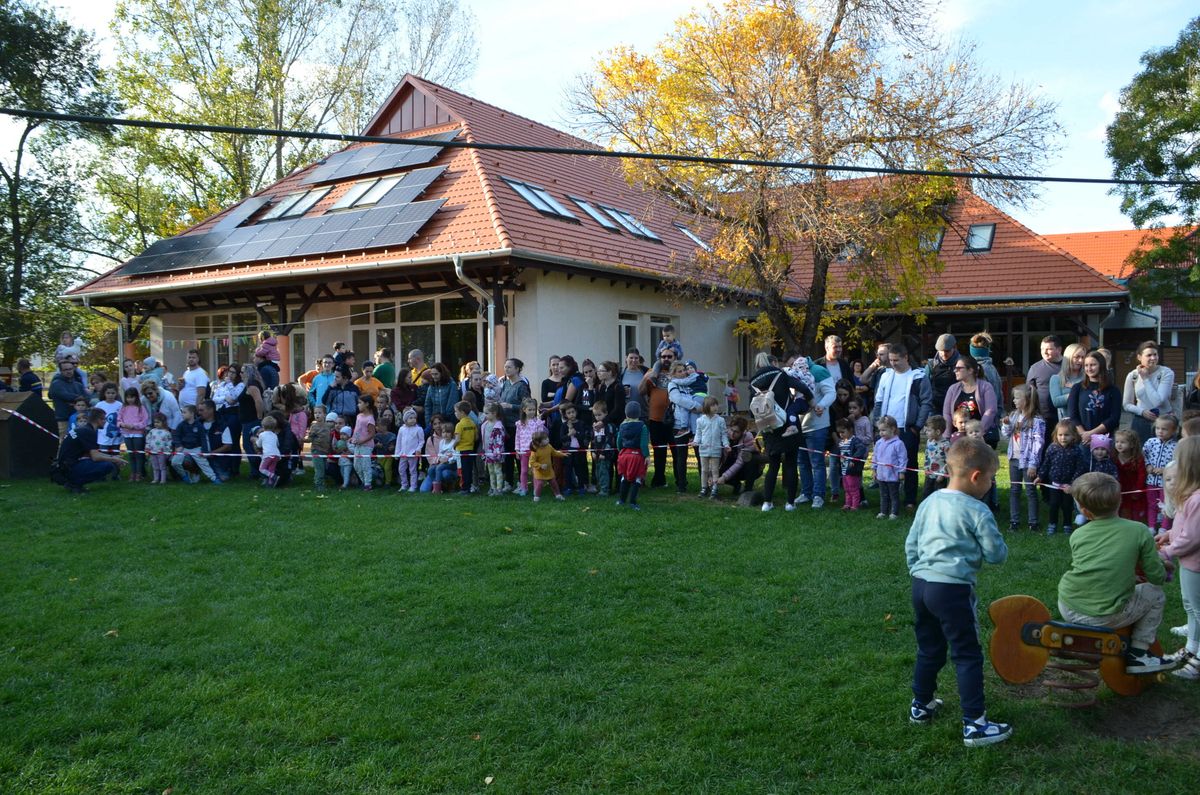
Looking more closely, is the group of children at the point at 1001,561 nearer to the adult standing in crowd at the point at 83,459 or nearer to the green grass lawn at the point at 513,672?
the green grass lawn at the point at 513,672

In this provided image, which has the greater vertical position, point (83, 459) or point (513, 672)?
point (83, 459)

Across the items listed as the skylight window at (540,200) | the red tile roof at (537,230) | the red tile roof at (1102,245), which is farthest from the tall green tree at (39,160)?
the red tile roof at (1102,245)

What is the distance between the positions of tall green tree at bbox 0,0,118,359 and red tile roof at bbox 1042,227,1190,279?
34100 mm

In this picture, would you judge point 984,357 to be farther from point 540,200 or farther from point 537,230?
point 540,200

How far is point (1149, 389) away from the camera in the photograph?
8.82 m

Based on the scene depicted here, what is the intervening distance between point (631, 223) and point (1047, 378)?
1274 cm

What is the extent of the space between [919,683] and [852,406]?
661cm

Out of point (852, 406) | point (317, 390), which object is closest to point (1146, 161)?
point (852, 406)

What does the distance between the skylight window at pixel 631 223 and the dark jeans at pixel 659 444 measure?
8.96 meters

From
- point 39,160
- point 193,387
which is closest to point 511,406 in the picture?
point 193,387

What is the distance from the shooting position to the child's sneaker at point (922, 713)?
442 centimetres

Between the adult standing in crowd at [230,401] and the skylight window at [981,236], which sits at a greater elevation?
the skylight window at [981,236]

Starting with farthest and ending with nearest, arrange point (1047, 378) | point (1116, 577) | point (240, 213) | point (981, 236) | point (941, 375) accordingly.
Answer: point (981, 236)
point (240, 213)
point (941, 375)
point (1047, 378)
point (1116, 577)

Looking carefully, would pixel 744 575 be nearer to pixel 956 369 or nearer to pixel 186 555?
pixel 956 369
